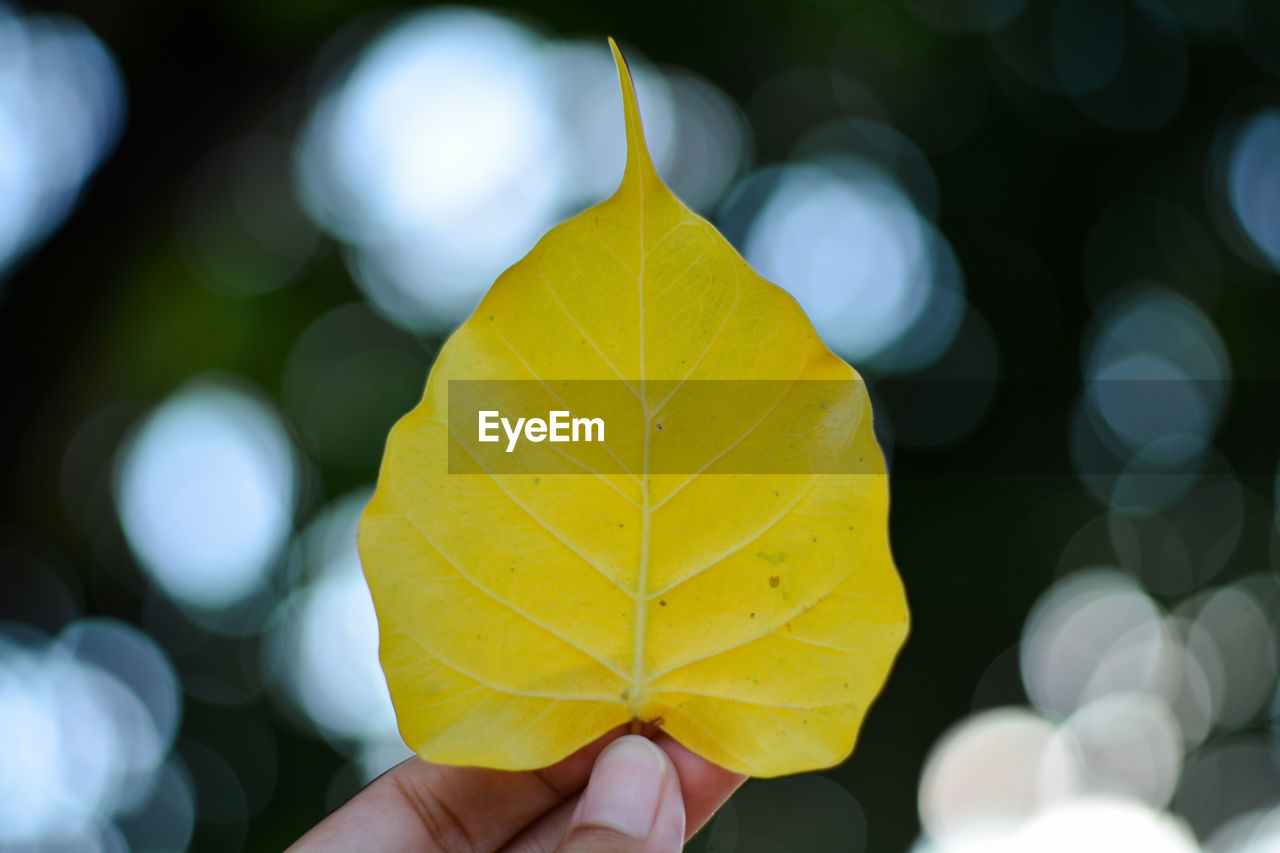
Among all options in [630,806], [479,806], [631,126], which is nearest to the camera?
[631,126]

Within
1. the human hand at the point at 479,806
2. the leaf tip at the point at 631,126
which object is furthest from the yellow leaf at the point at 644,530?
the human hand at the point at 479,806

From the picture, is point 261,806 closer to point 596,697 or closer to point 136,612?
point 136,612

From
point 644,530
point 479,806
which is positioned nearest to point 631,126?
point 644,530

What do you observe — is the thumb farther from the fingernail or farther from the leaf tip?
the leaf tip

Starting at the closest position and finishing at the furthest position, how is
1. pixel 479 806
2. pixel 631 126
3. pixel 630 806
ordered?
pixel 631 126
pixel 630 806
pixel 479 806

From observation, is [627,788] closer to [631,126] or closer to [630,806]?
[630,806]

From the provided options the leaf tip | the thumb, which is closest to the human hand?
the thumb

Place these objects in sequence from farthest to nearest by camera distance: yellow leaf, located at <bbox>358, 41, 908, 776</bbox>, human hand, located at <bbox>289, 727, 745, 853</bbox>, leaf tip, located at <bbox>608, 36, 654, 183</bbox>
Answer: human hand, located at <bbox>289, 727, 745, 853</bbox>, yellow leaf, located at <bbox>358, 41, 908, 776</bbox>, leaf tip, located at <bbox>608, 36, 654, 183</bbox>
